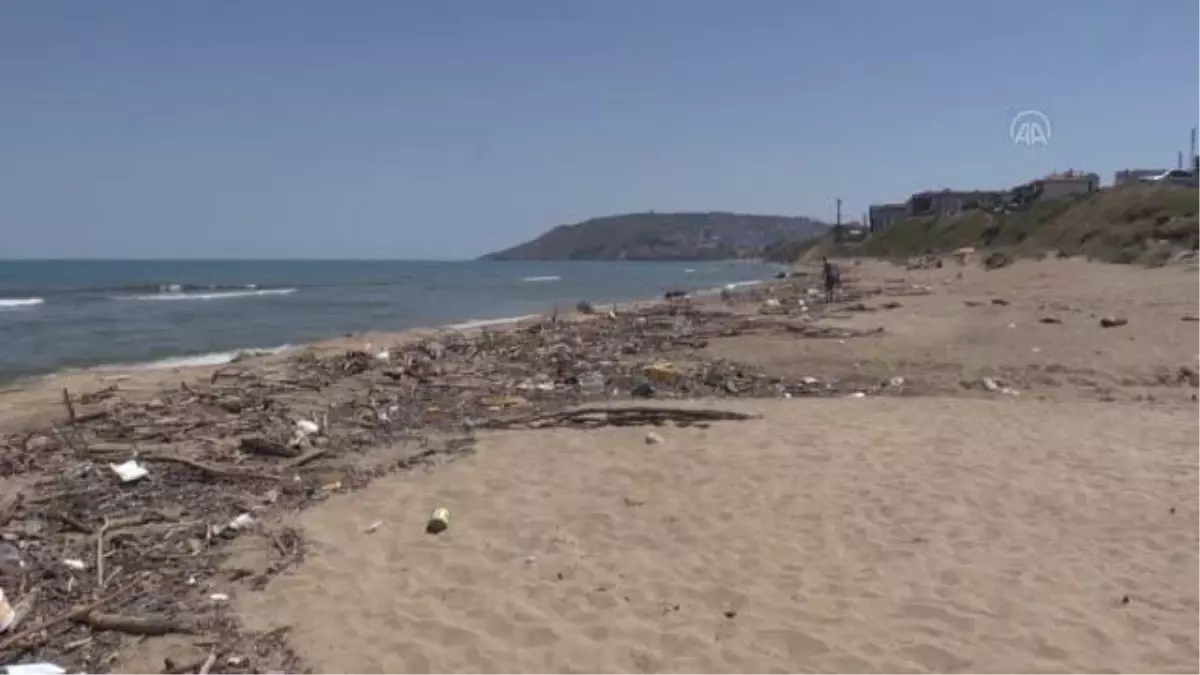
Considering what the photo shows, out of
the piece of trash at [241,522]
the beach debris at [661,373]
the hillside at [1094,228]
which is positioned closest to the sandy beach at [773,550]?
the piece of trash at [241,522]

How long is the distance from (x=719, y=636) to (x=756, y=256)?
171 meters

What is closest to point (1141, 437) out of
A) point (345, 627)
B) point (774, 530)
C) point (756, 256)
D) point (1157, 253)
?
point (774, 530)

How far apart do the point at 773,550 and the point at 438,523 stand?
1.97 m

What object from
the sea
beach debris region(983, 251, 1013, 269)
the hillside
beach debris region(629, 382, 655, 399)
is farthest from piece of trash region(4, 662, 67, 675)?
beach debris region(983, 251, 1013, 269)

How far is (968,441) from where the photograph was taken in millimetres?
7770

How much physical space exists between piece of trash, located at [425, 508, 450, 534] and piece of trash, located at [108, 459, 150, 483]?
2.34m

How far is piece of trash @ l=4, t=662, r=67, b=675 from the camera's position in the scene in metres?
3.76

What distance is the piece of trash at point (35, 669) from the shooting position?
3.76 meters

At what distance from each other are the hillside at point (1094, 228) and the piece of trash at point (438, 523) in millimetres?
31437

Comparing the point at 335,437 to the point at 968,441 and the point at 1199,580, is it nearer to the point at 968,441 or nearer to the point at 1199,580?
the point at 968,441

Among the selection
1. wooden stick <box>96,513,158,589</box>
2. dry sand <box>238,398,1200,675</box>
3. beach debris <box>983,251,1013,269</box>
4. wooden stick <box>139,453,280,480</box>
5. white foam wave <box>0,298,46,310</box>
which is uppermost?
beach debris <box>983,251,1013,269</box>

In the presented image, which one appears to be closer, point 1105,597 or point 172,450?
point 1105,597

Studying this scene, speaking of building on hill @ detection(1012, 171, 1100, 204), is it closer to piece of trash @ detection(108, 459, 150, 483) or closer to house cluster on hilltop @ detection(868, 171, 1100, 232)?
Result: house cluster on hilltop @ detection(868, 171, 1100, 232)

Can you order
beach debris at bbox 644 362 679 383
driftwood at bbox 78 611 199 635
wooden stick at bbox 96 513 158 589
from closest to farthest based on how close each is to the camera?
1. driftwood at bbox 78 611 199 635
2. wooden stick at bbox 96 513 158 589
3. beach debris at bbox 644 362 679 383
